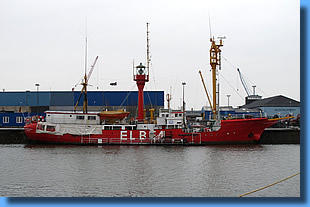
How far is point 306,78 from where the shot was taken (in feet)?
20.1

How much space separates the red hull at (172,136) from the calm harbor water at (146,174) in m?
8.15

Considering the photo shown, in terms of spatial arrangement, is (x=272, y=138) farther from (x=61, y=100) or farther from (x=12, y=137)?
(x=61, y=100)

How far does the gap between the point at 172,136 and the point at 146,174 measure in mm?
18823

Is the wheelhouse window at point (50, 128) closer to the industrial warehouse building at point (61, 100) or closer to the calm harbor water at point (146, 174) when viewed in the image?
the calm harbor water at point (146, 174)

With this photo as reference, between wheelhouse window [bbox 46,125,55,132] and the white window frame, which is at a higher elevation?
the white window frame

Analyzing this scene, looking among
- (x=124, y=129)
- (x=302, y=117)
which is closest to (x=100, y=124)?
(x=124, y=129)

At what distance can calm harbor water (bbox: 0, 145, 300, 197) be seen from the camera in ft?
54.6

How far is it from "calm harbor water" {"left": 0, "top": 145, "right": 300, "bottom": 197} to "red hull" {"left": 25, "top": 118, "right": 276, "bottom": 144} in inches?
321

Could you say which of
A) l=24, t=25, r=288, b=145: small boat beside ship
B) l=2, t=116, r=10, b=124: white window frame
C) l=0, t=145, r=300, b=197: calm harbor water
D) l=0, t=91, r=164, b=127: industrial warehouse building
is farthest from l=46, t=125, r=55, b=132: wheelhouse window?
l=2, t=116, r=10, b=124: white window frame

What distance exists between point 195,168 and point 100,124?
20.5 metres

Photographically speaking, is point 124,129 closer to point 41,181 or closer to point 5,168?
point 5,168

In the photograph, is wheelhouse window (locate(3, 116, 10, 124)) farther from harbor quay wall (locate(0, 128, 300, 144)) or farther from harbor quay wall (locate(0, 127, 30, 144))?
harbor quay wall (locate(0, 128, 300, 144))

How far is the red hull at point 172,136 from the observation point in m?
39.0

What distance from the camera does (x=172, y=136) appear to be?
39469 millimetres
